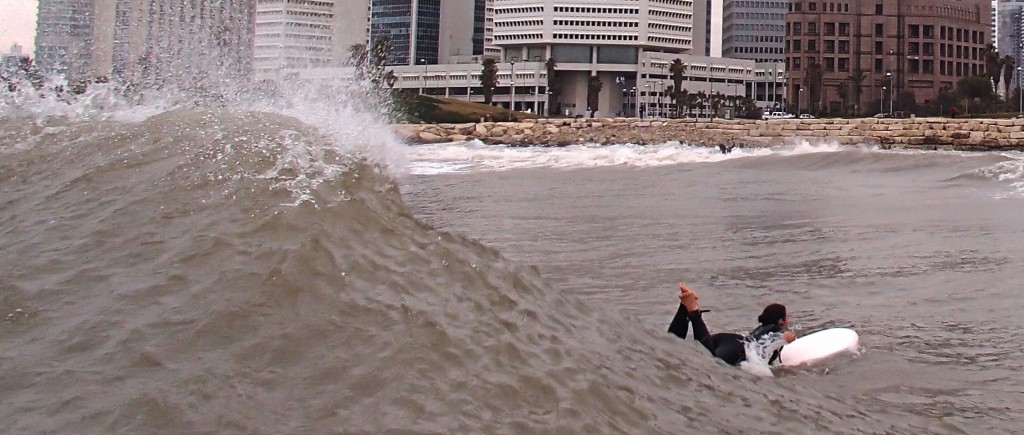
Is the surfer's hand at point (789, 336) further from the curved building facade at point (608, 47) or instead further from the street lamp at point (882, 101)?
the curved building facade at point (608, 47)

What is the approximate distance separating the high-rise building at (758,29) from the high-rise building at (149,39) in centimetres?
14480

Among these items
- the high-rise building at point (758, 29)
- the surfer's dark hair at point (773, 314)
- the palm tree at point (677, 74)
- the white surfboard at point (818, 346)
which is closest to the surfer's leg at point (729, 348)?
the white surfboard at point (818, 346)

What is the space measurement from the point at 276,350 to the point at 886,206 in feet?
51.0

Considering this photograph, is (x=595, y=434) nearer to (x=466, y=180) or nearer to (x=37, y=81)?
(x=37, y=81)

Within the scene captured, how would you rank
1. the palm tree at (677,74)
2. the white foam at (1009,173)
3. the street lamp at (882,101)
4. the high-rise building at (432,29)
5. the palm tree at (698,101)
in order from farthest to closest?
the high-rise building at (432,29) < the palm tree at (677,74) < the street lamp at (882,101) < the palm tree at (698,101) < the white foam at (1009,173)

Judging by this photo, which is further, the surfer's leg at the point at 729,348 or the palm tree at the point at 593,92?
the palm tree at the point at 593,92

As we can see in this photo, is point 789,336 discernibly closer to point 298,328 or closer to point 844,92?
point 298,328

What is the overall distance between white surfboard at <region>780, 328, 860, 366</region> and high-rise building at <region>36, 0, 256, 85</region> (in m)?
19.9

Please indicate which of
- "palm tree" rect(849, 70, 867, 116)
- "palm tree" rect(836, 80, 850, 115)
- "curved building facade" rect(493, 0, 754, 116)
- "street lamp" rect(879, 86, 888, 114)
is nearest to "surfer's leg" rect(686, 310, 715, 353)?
"palm tree" rect(849, 70, 867, 116)

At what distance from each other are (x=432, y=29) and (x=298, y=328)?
156 m

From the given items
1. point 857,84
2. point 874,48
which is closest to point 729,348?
point 857,84

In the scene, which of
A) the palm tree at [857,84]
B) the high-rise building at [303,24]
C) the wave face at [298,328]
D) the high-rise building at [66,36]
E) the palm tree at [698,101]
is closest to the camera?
the wave face at [298,328]

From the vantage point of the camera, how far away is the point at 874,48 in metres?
135

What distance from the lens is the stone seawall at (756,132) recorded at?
4534 centimetres
